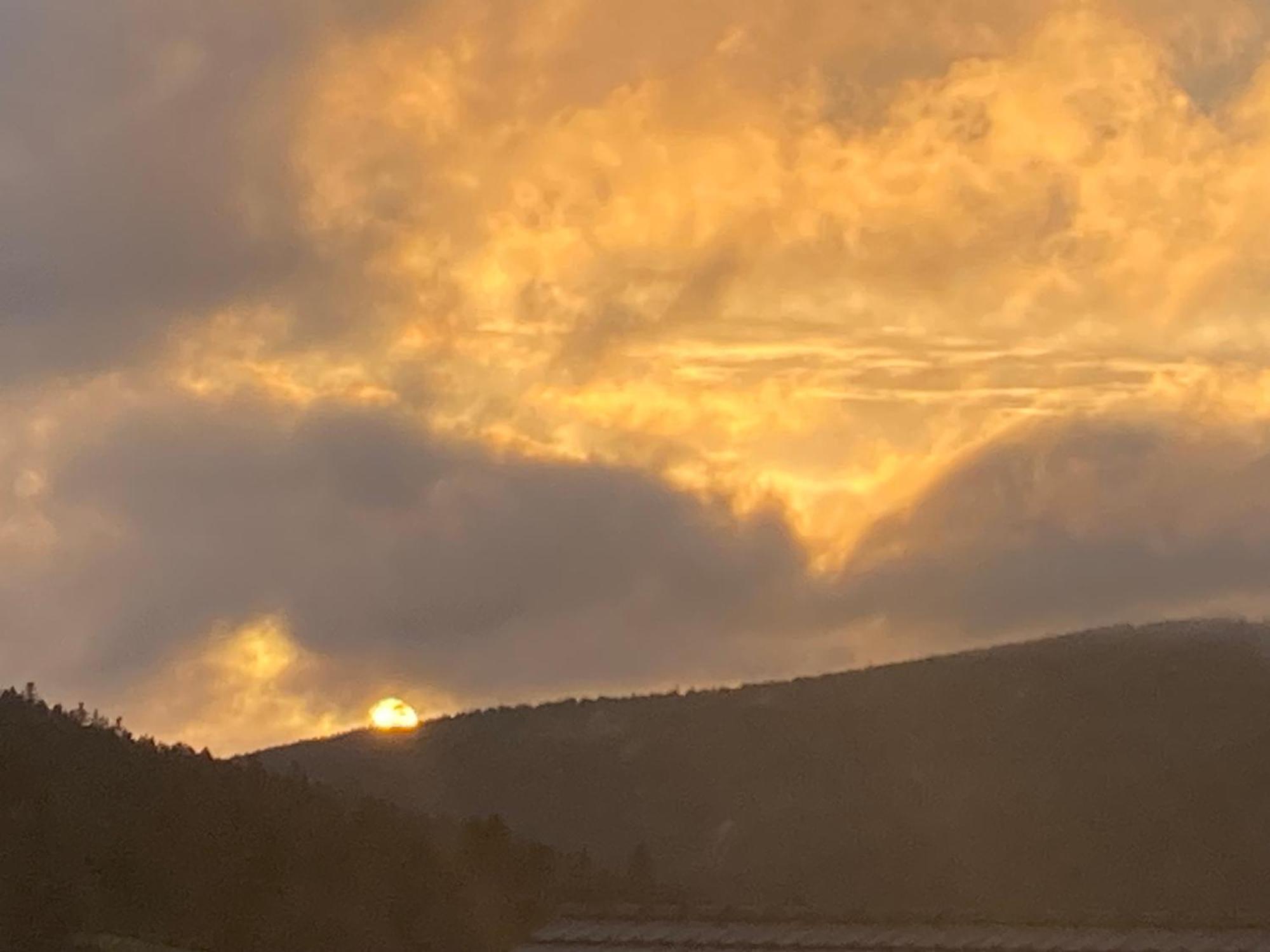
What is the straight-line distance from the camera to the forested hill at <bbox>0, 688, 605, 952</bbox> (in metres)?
102

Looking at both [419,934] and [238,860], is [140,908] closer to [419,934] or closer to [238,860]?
[238,860]

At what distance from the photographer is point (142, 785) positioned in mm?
130625

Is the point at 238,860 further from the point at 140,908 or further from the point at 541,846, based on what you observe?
the point at 541,846

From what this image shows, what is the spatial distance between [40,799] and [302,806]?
2714 cm

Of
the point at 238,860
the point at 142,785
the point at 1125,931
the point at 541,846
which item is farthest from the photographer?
the point at 541,846

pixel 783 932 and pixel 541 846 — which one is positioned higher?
pixel 541 846

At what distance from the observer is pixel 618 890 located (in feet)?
541

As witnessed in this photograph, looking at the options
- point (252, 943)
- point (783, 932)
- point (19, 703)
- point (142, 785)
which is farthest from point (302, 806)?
point (783, 932)

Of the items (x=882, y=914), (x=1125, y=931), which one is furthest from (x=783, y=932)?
(x=1125, y=931)

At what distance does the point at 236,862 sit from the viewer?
11438 centimetres

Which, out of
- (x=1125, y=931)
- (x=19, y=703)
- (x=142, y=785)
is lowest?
(x=1125, y=931)

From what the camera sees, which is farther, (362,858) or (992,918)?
(362,858)

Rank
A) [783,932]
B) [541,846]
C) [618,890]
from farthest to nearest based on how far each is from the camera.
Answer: [618,890]
[541,846]
[783,932]

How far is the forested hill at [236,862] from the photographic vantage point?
333 feet
